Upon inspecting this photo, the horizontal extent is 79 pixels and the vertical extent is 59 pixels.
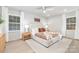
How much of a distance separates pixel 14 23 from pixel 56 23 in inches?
54.0

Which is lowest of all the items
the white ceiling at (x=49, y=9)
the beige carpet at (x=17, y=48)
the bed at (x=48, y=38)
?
the beige carpet at (x=17, y=48)

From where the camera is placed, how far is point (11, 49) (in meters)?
2.35

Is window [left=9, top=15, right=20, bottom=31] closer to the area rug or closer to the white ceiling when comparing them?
the white ceiling

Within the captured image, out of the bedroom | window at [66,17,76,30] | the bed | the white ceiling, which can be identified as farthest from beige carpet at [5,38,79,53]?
the white ceiling

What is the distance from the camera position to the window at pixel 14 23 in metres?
2.39

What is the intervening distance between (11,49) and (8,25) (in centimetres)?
72

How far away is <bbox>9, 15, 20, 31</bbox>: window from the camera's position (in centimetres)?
239

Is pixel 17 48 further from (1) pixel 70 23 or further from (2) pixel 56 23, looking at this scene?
(1) pixel 70 23

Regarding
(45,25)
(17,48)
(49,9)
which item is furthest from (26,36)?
(49,9)

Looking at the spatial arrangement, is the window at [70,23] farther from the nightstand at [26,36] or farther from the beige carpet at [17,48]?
the beige carpet at [17,48]

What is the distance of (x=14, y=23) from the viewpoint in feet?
8.04

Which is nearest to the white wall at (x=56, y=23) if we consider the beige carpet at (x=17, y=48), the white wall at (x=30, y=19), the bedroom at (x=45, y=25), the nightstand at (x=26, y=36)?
the bedroom at (x=45, y=25)
